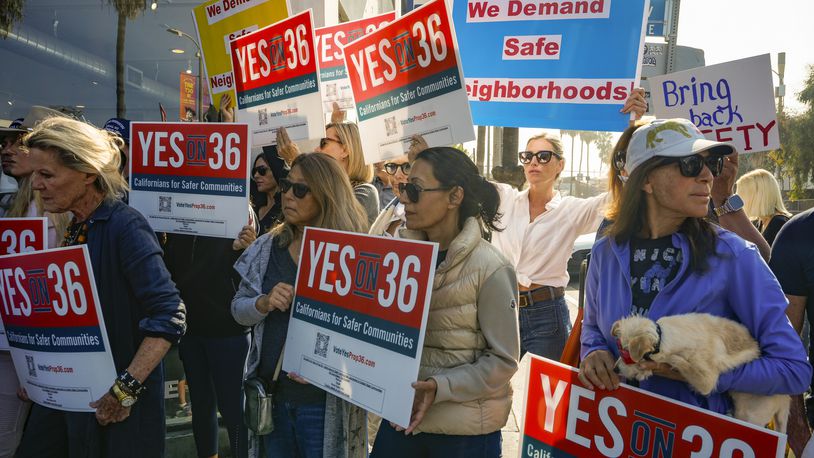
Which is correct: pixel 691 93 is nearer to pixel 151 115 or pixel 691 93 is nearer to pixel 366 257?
pixel 366 257

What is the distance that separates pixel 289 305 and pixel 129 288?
0.69 meters

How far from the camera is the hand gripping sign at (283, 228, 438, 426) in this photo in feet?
7.75

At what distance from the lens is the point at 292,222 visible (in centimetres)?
313

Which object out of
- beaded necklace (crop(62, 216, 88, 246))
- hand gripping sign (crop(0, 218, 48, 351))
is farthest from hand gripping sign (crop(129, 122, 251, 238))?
beaded necklace (crop(62, 216, 88, 246))

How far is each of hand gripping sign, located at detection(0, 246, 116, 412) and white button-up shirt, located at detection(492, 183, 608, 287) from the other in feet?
8.47

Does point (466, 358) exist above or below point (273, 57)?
below

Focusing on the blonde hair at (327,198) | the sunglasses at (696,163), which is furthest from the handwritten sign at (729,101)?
the blonde hair at (327,198)

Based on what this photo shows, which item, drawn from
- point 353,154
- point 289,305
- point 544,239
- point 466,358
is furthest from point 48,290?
point 544,239

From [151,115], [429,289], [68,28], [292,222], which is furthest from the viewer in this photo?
[151,115]

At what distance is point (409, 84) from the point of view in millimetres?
3693

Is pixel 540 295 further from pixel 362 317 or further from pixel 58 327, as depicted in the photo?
pixel 58 327

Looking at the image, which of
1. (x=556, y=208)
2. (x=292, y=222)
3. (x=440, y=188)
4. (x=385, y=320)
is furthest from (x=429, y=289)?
(x=556, y=208)

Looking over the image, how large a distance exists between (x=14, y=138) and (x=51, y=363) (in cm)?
262

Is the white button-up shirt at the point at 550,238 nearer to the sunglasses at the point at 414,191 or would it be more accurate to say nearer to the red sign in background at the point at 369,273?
the sunglasses at the point at 414,191
